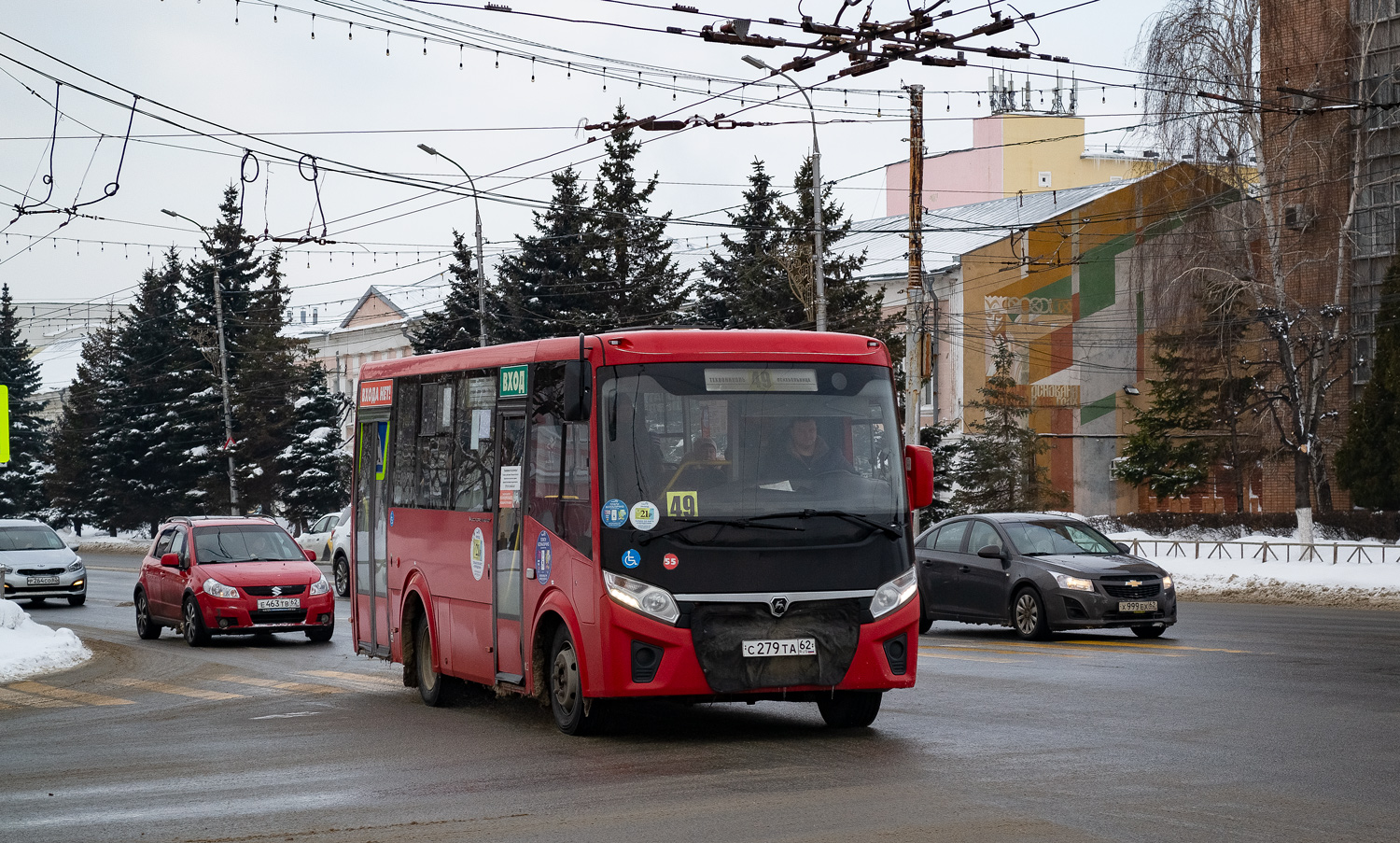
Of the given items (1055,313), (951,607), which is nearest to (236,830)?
(951,607)

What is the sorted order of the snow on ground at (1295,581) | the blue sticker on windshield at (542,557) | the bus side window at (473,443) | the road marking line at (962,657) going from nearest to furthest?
1. the blue sticker on windshield at (542,557)
2. the bus side window at (473,443)
3. the road marking line at (962,657)
4. the snow on ground at (1295,581)

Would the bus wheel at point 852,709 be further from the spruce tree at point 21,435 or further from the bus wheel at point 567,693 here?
the spruce tree at point 21,435

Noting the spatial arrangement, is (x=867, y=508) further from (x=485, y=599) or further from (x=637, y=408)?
(x=485, y=599)

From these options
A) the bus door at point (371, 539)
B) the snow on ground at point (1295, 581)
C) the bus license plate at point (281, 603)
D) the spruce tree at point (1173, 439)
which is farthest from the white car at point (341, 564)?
the spruce tree at point (1173, 439)

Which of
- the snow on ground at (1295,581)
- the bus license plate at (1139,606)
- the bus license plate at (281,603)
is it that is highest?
the bus license plate at (1139,606)

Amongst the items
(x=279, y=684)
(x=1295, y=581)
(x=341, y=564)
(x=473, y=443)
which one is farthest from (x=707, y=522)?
(x=341, y=564)

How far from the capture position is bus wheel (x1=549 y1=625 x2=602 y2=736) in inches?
438

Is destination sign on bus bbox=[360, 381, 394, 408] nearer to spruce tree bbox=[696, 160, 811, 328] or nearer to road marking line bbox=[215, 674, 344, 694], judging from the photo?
road marking line bbox=[215, 674, 344, 694]

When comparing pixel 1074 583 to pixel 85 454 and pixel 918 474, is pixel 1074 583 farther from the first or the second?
pixel 85 454

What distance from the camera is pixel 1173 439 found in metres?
51.2

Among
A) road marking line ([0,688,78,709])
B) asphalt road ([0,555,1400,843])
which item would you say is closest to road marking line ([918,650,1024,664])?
asphalt road ([0,555,1400,843])

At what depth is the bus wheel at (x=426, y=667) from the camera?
13.8 meters

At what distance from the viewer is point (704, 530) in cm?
1073

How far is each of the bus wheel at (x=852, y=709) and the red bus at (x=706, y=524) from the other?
0.5 inches
